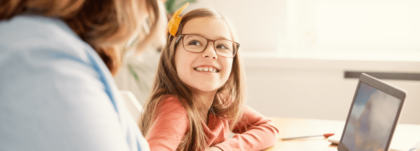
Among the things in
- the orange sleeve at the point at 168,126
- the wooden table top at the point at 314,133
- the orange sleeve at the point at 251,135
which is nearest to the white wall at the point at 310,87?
the wooden table top at the point at 314,133

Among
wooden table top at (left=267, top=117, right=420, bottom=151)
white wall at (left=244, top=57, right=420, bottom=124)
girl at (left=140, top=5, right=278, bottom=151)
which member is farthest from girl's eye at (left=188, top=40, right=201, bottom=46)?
white wall at (left=244, top=57, right=420, bottom=124)

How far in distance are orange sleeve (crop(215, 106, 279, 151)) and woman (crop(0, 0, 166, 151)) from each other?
2.34 ft

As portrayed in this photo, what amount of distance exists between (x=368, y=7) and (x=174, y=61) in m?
1.93

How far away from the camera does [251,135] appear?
1.25 meters

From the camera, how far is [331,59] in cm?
236

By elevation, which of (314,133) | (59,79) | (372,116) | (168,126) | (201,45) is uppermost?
(59,79)

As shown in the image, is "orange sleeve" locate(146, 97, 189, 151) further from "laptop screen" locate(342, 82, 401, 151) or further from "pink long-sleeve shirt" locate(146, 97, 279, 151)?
"laptop screen" locate(342, 82, 401, 151)

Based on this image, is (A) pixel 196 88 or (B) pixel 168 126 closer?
(B) pixel 168 126

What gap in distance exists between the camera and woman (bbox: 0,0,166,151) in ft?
1.29

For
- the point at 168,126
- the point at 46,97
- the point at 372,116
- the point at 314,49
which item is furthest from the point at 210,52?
the point at 314,49

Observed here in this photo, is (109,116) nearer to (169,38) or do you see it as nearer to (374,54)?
(169,38)

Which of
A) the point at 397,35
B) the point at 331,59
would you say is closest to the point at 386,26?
the point at 397,35

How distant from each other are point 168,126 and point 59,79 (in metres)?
0.66

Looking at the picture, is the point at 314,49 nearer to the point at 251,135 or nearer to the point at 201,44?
the point at 251,135
